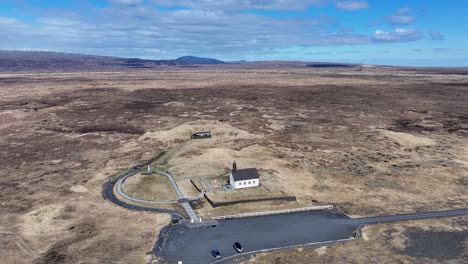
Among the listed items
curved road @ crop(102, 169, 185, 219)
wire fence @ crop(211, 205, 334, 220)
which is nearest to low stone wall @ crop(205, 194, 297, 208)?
wire fence @ crop(211, 205, 334, 220)

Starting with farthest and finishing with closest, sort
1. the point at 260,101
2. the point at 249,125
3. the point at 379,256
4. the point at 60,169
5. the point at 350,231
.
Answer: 1. the point at 260,101
2. the point at 249,125
3. the point at 60,169
4. the point at 350,231
5. the point at 379,256

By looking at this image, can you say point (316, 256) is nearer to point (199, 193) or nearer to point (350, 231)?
point (350, 231)

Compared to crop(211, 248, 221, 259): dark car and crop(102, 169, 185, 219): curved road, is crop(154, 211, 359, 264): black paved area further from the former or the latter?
crop(102, 169, 185, 219): curved road

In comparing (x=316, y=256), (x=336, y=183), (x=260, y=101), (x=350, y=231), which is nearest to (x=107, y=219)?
(x=316, y=256)

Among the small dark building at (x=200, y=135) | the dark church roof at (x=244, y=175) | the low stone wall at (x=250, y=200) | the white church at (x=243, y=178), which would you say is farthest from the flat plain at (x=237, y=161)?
the dark church roof at (x=244, y=175)

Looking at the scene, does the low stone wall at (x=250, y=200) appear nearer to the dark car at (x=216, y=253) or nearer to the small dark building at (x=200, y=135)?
the dark car at (x=216, y=253)

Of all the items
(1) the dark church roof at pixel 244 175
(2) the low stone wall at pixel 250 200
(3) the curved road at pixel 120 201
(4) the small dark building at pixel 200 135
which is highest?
(1) the dark church roof at pixel 244 175

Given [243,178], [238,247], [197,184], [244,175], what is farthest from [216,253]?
[197,184]
